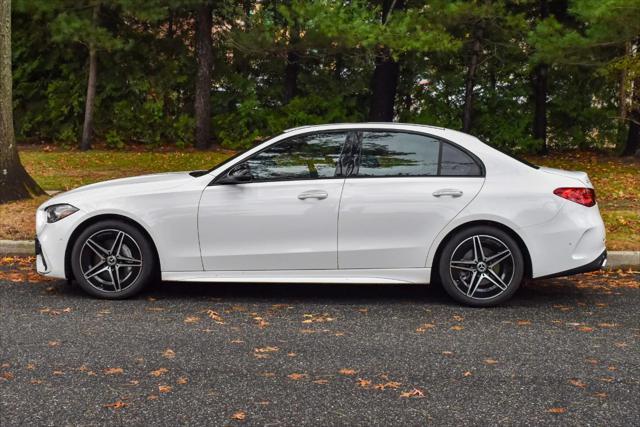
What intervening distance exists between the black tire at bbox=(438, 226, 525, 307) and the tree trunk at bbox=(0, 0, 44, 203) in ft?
23.2

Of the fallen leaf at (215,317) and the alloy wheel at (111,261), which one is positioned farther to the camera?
the alloy wheel at (111,261)

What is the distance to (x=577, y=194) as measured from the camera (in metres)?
7.03

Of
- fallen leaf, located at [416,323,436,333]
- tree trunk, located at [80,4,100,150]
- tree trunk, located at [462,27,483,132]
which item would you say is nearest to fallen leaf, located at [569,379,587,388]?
fallen leaf, located at [416,323,436,333]

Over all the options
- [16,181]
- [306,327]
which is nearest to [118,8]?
[16,181]

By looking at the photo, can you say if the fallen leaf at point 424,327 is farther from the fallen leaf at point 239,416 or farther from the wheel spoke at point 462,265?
the fallen leaf at point 239,416

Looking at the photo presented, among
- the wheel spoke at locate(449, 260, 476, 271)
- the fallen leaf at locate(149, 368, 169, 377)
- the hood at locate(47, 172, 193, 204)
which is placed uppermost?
the hood at locate(47, 172, 193, 204)

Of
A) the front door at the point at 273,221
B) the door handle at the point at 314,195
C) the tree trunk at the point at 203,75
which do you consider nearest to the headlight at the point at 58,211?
the front door at the point at 273,221

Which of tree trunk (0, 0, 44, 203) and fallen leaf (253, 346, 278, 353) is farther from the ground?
tree trunk (0, 0, 44, 203)

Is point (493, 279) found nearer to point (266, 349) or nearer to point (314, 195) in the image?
point (314, 195)

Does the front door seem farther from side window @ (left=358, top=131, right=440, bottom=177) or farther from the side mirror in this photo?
side window @ (left=358, top=131, right=440, bottom=177)

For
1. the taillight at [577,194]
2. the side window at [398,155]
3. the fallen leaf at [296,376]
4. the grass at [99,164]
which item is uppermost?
the side window at [398,155]

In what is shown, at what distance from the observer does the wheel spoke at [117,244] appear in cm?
713

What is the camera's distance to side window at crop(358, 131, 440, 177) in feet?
23.4

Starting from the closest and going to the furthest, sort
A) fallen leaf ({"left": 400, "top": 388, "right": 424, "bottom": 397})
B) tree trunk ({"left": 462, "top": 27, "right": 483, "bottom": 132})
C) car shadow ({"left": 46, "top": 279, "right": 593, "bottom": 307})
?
fallen leaf ({"left": 400, "top": 388, "right": 424, "bottom": 397})
car shadow ({"left": 46, "top": 279, "right": 593, "bottom": 307})
tree trunk ({"left": 462, "top": 27, "right": 483, "bottom": 132})
